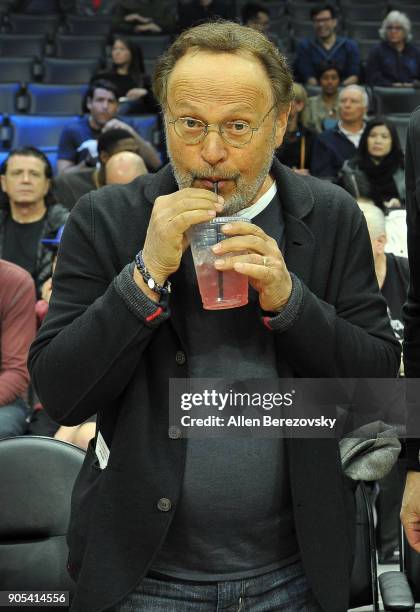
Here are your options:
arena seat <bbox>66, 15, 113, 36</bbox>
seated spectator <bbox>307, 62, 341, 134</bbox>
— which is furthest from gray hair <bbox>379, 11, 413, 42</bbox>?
arena seat <bbox>66, 15, 113, 36</bbox>

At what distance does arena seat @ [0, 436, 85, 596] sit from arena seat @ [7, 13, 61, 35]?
7899mm

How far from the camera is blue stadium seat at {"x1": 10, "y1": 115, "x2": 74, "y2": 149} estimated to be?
6.99m

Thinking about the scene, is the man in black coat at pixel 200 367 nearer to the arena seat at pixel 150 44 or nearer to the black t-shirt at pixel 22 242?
the black t-shirt at pixel 22 242

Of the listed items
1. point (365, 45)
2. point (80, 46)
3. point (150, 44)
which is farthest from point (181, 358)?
point (365, 45)

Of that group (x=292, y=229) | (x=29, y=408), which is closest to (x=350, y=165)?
(x=29, y=408)

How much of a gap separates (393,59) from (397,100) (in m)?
0.86

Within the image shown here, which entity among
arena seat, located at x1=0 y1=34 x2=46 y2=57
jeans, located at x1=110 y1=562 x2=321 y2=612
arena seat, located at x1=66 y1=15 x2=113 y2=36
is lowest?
jeans, located at x1=110 y1=562 x2=321 y2=612

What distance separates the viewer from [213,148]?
1.33m

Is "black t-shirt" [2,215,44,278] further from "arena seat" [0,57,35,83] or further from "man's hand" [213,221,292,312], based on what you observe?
"arena seat" [0,57,35,83]

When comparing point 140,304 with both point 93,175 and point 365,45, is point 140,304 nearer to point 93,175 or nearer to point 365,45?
point 93,175

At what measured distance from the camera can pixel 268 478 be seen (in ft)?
4.48

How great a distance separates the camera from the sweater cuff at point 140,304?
131cm

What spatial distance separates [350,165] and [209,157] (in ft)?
15.7

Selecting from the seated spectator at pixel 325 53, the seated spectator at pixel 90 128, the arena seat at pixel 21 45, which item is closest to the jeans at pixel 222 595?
the seated spectator at pixel 90 128
